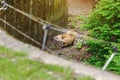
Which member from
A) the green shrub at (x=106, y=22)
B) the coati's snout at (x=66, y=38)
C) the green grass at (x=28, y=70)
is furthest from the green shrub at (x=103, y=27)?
the green grass at (x=28, y=70)

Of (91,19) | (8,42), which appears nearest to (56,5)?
(91,19)

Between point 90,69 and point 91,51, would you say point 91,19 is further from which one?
point 90,69

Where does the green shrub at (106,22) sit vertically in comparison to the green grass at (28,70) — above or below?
below

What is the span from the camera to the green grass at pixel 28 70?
4.12 metres

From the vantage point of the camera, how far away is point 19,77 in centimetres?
413

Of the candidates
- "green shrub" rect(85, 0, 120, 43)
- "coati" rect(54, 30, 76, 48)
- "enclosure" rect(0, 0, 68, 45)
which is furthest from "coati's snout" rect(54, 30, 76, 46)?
"green shrub" rect(85, 0, 120, 43)

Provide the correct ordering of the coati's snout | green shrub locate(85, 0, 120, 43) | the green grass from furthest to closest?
the coati's snout < green shrub locate(85, 0, 120, 43) < the green grass

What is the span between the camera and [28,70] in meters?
4.26

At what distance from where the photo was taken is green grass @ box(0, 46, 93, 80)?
13.5ft

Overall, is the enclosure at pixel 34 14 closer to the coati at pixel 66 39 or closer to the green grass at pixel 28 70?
the coati at pixel 66 39

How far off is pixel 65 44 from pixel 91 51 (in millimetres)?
1862

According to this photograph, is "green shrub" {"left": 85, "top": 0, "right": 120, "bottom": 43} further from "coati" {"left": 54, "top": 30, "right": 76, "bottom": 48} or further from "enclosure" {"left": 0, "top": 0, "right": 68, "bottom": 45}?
"coati" {"left": 54, "top": 30, "right": 76, "bottom": 48}

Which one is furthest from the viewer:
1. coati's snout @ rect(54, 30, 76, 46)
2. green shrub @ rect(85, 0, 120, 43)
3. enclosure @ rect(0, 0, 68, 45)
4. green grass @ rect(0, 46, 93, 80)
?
coati's snout @ rect(54, 30, 76, 46)

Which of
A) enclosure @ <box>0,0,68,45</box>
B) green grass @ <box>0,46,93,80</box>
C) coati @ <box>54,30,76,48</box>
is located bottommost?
coati @ <box>54,30,76,48</box>
